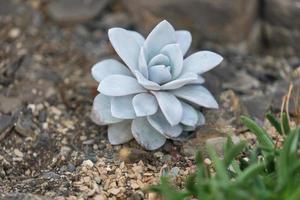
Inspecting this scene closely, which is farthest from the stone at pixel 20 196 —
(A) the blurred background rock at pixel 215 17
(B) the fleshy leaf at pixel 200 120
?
(A) the blurred background rock at pixel 215 17

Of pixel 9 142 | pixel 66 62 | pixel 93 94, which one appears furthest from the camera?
pixel 66 62

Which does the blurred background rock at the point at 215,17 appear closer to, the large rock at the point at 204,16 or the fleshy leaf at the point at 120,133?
the large rock at the point at 204,16

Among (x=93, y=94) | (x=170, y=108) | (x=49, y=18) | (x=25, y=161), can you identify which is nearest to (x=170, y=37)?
(x=170, y=108)

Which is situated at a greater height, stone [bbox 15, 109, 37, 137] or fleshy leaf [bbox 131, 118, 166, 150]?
fleshy leaf [bbox 131, 118, 166, 150]

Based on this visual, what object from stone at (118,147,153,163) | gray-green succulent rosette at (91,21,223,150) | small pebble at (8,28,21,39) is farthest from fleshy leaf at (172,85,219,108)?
small pebble at (8,28,21,39)

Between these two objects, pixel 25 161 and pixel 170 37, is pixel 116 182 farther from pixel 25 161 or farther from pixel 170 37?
pixel 170 37

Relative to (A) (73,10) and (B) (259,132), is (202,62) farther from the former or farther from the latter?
(A) (73,10)

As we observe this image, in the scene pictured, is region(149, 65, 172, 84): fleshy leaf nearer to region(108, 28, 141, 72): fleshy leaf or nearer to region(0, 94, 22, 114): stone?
region(108, 28, 141, 72): fleshy leaf
